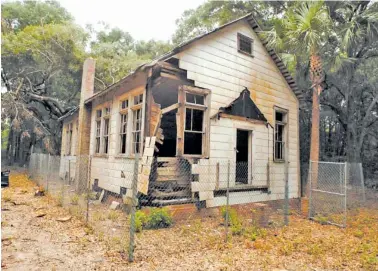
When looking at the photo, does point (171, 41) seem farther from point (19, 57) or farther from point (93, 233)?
point (93, 233)

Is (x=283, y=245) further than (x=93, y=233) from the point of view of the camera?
No

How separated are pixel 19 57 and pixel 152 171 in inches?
794

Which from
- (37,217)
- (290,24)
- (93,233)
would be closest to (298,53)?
(290,24)

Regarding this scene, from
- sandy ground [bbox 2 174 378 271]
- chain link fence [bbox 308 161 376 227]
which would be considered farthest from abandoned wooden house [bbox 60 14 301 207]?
sandy ground [bbox 2 174 378 271]

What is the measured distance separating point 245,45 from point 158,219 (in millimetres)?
7324

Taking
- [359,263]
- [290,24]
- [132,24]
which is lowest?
[359,263]

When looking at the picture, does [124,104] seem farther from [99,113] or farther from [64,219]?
[64,219]

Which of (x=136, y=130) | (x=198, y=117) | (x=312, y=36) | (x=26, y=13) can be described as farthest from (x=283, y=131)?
(x=26, y=13)

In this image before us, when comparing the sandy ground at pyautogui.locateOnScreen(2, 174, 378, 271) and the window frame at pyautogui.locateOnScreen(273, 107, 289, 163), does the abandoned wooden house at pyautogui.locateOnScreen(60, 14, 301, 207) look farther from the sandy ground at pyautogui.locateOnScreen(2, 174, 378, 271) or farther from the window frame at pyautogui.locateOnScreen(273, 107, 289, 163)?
the sandy ground at pyautogui.locateOnScreen(2, 174, 378, 271)

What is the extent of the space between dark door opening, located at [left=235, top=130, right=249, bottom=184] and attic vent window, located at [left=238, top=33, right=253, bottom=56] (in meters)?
3.09

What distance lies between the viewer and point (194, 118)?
31.3ft

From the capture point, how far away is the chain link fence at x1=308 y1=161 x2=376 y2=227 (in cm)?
859

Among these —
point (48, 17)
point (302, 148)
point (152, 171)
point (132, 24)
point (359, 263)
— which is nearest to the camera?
point (359, 263)

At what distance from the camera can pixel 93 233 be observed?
20.6ft
